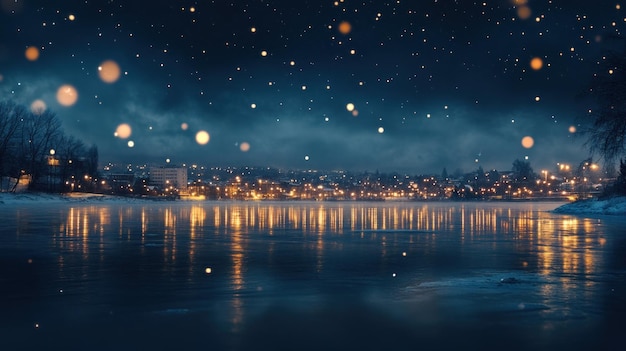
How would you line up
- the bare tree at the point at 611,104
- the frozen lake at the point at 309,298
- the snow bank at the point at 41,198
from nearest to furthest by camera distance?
the frozen lake at the point at 309,298 < the bare tree at the point at 611,104 < the snow bank at the point at 41,198

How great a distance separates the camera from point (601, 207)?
50.6 metres

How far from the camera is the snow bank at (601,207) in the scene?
154 ft

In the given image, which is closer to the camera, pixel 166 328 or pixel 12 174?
pixel 166 328

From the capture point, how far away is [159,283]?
10680 millimetres

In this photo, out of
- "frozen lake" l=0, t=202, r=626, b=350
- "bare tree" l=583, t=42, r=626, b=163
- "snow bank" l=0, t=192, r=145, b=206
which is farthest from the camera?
"snow bank" l=0, t=192, r=145, b=206

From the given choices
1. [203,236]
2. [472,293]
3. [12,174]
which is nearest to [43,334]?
[472,293]

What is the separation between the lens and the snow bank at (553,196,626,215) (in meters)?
46.8

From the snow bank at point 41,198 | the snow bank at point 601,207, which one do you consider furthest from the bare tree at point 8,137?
the snow bank at point 601,207

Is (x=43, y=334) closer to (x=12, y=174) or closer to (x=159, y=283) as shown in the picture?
(x=159, y=283)

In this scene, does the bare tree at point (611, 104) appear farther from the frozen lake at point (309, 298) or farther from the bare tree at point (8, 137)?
the bare tree at point (8, 137)

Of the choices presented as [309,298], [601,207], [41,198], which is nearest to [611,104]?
[601,207]

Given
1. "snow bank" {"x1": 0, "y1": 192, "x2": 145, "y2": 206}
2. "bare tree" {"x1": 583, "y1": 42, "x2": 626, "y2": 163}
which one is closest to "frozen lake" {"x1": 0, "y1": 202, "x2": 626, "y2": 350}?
"bare tree" {"x1": 583, "y1": 42, "x2": 626, "y2": 163}

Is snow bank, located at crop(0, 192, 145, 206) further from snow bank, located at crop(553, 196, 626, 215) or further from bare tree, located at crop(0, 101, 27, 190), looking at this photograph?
snow bank, located at crop(553, 196, 626, 215)

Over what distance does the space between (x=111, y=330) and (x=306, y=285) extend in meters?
4.23
